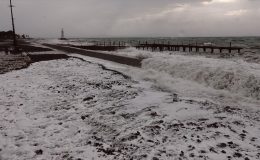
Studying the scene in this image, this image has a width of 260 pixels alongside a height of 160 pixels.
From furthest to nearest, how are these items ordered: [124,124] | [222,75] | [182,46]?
[182,46]
[222,75]
[124,124]

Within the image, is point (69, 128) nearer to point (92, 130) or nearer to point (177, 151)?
point (92, 130)

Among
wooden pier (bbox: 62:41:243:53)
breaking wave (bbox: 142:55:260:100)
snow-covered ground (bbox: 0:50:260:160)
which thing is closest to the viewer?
snow-covered ground (bbox: 0:50:260:160)

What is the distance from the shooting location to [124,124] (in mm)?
7988

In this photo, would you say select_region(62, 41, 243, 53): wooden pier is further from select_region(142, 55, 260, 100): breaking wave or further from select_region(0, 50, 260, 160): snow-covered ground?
select_region(0, 50, 260, 160): snow-covered ground

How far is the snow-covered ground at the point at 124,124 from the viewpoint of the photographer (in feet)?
20.4

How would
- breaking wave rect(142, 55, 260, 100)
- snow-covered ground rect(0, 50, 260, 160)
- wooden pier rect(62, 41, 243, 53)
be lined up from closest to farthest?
snow-covered ground rect(0, 50, 260, 160) → breaking wave rect(142, 55, 260, 100) → wooden pier rect(62, 41, 243, 53)

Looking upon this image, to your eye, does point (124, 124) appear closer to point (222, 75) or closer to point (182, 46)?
point (222, 75)

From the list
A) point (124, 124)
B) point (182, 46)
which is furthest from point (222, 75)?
point (182, 46)

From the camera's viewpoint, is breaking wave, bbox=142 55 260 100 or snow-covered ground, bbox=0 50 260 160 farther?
breaking wave, bbox=142 55 260 100

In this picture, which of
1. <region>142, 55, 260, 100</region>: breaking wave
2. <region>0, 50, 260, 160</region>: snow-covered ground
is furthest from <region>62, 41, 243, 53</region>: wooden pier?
<region>0, 50, 260, 160</region>: snow-covered ground

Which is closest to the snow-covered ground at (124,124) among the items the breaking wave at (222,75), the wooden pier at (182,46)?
the breaking wave at (222,75)

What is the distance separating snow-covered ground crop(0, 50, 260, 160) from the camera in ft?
20.4

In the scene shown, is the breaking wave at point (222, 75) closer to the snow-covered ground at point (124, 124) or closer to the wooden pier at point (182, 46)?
the snow-covered ground at point (124, 124)

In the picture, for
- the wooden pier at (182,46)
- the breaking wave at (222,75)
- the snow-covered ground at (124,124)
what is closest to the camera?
the snow-covered ground at (124,124)
